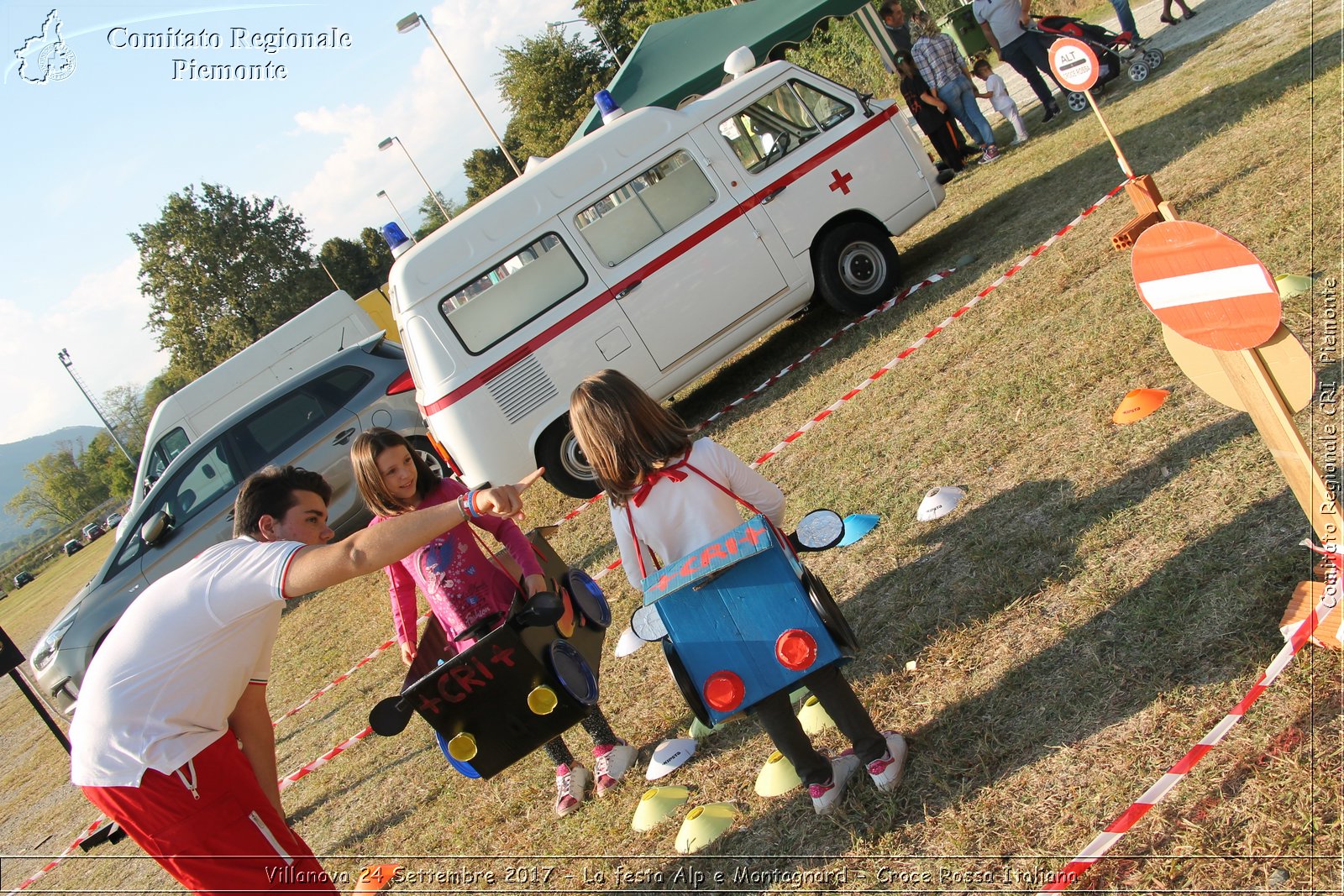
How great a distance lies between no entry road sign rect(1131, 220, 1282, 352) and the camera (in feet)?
7.76

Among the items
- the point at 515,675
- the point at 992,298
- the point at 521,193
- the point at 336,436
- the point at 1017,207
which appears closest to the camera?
the point at 515,675

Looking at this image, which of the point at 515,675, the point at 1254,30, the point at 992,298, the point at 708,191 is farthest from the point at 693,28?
the point at 515,675

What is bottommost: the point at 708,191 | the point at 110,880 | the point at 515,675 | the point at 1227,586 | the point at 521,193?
the point at 1227,586

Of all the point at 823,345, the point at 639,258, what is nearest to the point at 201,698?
the point at 639,258

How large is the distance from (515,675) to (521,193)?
5285mm

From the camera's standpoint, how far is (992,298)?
6.96 m

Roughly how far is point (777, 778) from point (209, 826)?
1.87 metres

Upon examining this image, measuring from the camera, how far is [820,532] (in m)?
3.07

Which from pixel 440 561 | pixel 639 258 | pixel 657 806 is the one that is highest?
pixel 639 258

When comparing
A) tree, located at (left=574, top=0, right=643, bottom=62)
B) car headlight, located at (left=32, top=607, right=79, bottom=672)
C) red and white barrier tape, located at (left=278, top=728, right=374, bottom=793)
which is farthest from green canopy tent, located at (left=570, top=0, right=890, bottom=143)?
tree, located at (left=574, top=0, right=643, bottom=62)

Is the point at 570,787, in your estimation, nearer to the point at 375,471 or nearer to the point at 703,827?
the point at 703,827

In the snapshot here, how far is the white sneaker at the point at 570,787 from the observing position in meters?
4.06

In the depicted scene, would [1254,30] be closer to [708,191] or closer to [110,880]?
[708,191]

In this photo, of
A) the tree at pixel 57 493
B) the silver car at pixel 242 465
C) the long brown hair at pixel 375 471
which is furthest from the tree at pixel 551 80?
the tree at pixel 57 493
